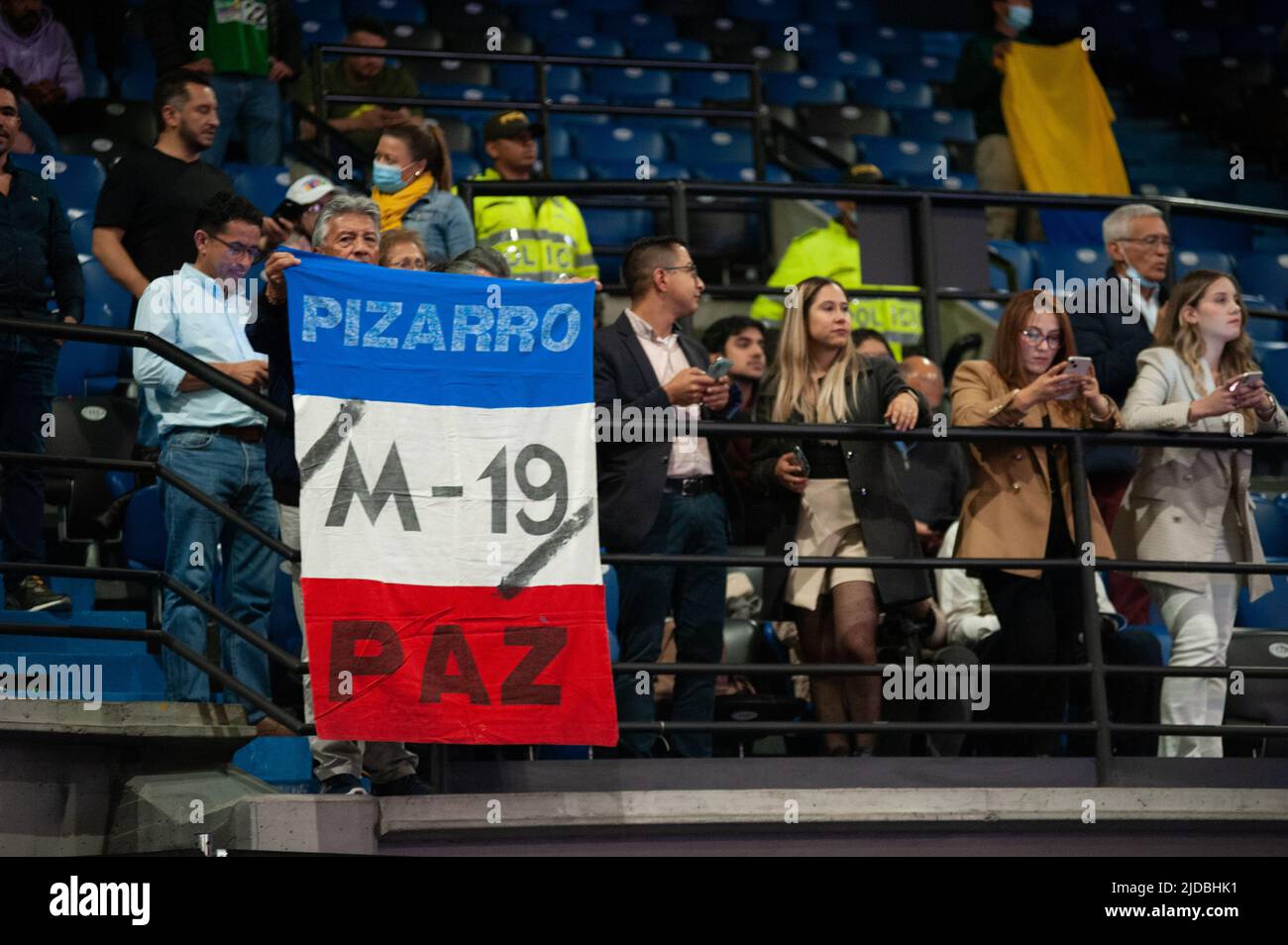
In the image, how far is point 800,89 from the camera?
1296 cm

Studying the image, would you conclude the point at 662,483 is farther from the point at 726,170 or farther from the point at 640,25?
the point at 640,25

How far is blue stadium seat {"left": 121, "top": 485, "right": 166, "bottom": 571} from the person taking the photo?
655cm

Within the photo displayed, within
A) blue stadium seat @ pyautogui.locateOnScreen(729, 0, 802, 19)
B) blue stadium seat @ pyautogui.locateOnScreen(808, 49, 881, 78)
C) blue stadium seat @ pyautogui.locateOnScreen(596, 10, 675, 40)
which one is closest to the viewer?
blue stadium seat @ pyautogui.locateOnScreen(596, 10, 675, 40)

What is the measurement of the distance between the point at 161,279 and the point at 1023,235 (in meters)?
6.49

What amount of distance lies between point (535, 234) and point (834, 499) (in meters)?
2.54

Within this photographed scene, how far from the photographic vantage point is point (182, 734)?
5.28 meters

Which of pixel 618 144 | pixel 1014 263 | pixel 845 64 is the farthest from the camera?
pixel 845 64

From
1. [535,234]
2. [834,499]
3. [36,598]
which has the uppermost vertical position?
[535,234]

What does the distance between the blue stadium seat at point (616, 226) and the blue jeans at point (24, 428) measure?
410cm

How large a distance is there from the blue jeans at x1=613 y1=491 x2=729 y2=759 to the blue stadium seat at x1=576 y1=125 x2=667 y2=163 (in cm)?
552

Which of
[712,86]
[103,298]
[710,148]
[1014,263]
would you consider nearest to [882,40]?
[712,86]

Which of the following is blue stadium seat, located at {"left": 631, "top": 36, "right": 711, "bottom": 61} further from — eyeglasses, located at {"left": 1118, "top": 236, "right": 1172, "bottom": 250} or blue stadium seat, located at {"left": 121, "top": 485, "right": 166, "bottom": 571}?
blue stadium seat, located at {"left": 121, "top": 485, "right": 166, "bottom": 571}

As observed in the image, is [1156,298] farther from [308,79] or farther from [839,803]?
[308,79]

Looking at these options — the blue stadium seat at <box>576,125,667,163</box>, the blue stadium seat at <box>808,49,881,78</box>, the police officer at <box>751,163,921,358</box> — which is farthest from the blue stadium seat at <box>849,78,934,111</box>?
the police officer at <box>751,163,921,358</box>
